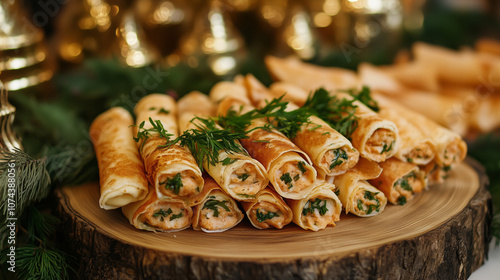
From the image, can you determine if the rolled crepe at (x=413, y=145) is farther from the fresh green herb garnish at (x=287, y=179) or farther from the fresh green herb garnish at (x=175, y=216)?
the fresh green herb garnish at (x=175, y=216)

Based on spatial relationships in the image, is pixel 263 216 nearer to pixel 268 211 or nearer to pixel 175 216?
pixel 268 211

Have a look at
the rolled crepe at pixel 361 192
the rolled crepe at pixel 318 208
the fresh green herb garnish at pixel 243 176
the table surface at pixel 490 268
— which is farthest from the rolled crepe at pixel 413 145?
the fresh green herb garnish at pixel 243 176

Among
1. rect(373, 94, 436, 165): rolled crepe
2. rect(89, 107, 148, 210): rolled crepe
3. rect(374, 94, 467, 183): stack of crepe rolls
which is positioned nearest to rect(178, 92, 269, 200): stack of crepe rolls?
rect(89, 107, 148, 210): rolled crepe

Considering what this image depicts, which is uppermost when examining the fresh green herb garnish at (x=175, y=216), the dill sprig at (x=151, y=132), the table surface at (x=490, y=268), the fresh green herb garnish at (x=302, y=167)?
the dill sprig at (x=151, y=132)

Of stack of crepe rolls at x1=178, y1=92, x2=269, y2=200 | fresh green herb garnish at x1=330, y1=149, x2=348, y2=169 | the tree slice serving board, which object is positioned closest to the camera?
the tree slice serving board

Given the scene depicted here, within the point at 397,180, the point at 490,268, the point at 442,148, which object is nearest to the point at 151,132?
the point at 397,180

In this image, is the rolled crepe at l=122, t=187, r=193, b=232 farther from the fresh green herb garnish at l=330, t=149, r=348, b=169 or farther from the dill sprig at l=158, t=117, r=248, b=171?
the fresh green herb garnish at l=330, t=149, r=348, b=169
